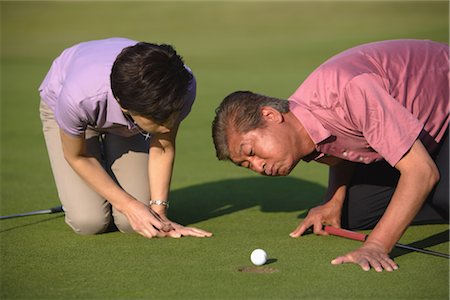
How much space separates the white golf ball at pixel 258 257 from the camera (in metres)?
4.55

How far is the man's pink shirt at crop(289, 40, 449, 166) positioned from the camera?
435 cm

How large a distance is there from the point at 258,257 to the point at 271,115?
2.62 ft

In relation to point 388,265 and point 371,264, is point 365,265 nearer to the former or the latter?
point 371,264

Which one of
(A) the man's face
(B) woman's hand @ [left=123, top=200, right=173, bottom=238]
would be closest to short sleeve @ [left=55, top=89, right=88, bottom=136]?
(B) woman's hand @ [left=123, top=200, right=173, bottom=238]

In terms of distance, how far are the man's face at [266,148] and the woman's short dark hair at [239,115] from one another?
0.04m

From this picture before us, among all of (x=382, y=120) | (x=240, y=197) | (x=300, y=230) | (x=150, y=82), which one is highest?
(x=150, y=82)

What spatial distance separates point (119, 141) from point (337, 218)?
5.40 ft

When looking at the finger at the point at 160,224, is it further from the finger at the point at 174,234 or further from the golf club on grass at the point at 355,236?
the golf club on grass at the point at 355,236

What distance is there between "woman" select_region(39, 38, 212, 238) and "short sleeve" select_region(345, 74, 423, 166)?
985 mm

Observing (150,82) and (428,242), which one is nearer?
(150,82)

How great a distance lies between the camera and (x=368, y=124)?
14.4 ft

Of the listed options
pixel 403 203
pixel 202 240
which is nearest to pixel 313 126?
pixel 403 203

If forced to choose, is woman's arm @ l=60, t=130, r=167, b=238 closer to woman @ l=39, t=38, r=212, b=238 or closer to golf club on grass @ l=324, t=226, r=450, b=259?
woman @ l=39, t=38, r=212, b=238

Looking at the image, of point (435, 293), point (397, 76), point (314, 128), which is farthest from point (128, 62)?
point (435, 293)
